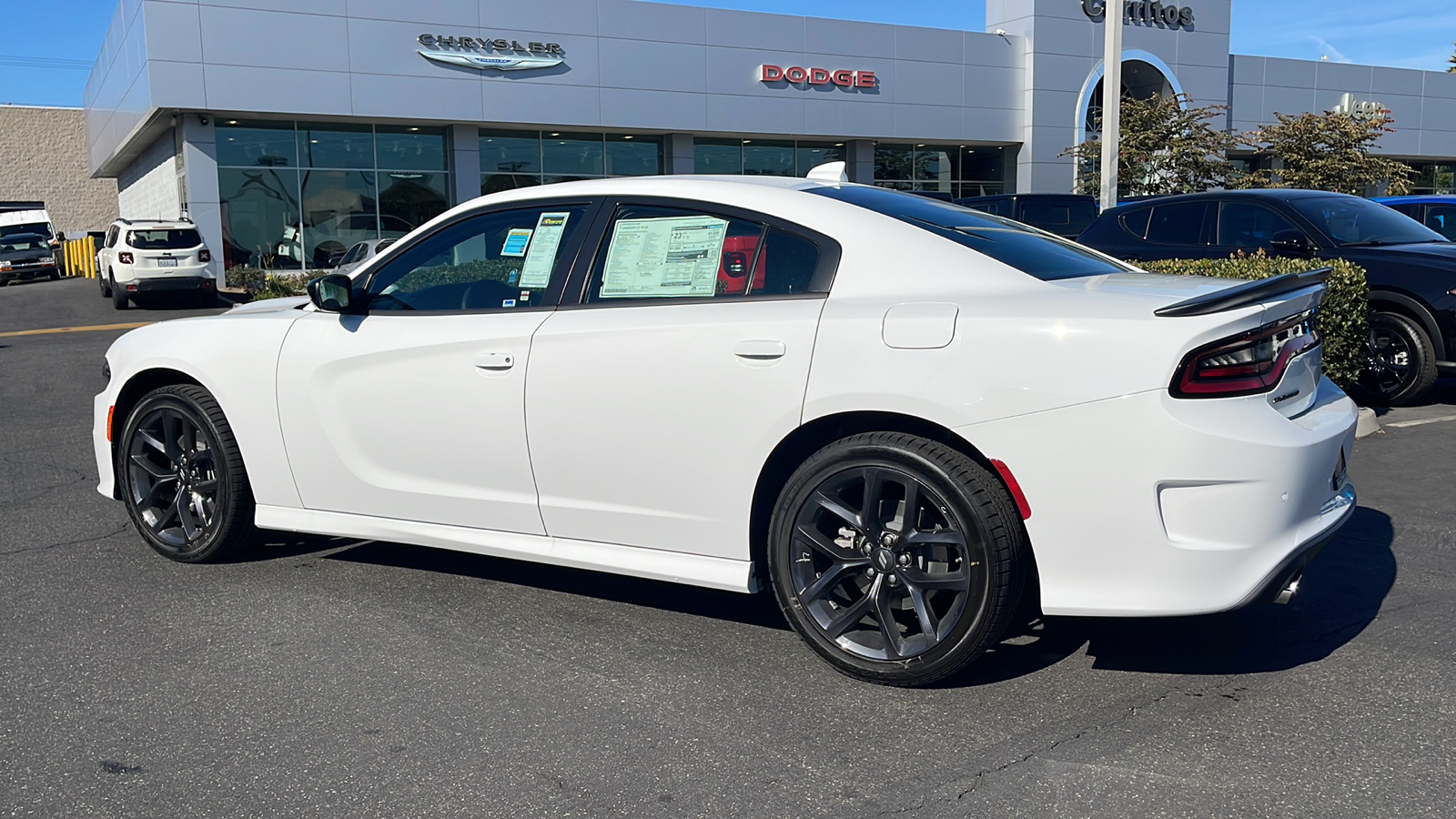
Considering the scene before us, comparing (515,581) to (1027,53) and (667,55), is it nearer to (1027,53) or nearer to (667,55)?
(667,55)

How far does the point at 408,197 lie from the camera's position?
94.5 ft

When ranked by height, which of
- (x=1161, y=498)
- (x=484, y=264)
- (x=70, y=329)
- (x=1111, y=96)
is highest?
(x=1111, y=96)

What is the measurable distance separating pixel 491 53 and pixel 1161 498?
2655 centimetres

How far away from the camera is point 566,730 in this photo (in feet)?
11.0

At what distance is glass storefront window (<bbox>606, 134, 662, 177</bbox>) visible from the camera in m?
30.7

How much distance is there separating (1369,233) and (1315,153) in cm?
1652

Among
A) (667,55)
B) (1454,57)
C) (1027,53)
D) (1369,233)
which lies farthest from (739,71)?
(1454,57)

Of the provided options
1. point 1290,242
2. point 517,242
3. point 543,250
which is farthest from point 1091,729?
point 1290,242

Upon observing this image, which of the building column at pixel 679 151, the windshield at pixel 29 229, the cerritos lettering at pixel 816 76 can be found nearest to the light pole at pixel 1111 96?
the cerritos lettering at pixel 816 76

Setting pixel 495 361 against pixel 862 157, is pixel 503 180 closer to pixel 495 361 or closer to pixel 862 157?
pixel 862 157

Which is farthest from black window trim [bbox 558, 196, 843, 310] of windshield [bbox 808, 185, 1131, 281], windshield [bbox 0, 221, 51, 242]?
windshield [bbox 0, 221, 51, 242]

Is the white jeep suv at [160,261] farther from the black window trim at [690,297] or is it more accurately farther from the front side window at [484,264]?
the black window trim at [690,297]

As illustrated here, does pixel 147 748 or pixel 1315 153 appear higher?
pixel 1315 153

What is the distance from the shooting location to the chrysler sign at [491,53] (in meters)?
26.8
